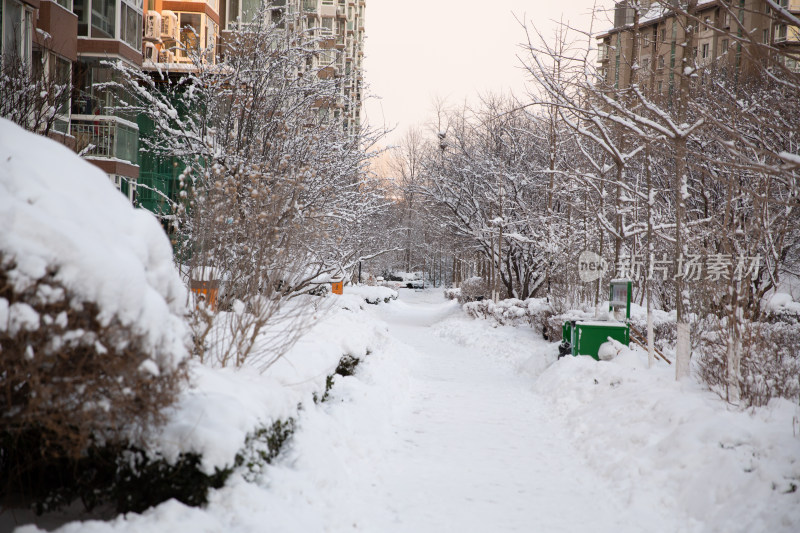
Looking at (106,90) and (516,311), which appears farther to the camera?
(516,311)

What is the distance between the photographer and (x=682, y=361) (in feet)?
31.1

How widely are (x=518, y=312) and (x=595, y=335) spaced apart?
345 inches

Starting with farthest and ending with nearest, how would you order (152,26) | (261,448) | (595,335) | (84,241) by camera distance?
(152,26), (595,335), (261,448), (84,241)

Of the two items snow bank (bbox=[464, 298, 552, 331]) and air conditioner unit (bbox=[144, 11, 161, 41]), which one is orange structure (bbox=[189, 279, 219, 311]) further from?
air conditioner unit (bbox=[144, 11, 161, 41])

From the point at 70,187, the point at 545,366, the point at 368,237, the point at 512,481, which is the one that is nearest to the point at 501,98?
the point at 368,237

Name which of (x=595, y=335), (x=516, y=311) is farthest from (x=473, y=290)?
(x=595, y=335)

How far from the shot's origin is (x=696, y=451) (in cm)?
639

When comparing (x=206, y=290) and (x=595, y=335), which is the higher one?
(x=206, y=290)

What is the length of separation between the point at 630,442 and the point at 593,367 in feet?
12.0

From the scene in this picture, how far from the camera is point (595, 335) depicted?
42.0ft

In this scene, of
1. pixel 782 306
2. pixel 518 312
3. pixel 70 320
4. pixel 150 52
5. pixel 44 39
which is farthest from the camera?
pixel 150 52

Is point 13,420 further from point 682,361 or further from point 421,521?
point 682,361

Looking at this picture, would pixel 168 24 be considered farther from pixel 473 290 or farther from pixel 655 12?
pixel 655 12

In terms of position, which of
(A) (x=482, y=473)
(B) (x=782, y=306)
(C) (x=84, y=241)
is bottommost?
(A) (x=482, y=473)
